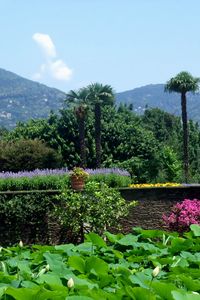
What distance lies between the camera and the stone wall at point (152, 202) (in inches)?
560

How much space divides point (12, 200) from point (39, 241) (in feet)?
3.22

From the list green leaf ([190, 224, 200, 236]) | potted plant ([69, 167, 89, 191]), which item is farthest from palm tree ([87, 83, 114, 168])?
green leaf ([190, 224, 200, 236])

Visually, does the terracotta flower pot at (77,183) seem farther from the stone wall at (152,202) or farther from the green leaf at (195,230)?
the green leaf at (195,230)

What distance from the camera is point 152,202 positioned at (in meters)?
14.4

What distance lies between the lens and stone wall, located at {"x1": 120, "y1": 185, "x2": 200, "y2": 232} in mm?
14219

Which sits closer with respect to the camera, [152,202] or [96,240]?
[96,240]

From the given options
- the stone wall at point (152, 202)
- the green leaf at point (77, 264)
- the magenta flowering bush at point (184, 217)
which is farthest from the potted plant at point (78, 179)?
the green leaf at point (77, 264)

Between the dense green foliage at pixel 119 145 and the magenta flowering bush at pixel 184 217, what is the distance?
29.0 metres

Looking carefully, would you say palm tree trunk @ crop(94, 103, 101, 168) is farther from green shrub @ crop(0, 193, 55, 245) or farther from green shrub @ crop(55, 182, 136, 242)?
green shrub @ crop(55, 182, 136, 242)

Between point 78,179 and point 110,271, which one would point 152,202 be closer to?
point 78,179

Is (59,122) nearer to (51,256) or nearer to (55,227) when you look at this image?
(55,227)

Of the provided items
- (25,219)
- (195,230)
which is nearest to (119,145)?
(25,219)

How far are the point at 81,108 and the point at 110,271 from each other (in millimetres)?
42687

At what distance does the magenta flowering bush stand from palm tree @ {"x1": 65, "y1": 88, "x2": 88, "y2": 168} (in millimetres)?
30506
